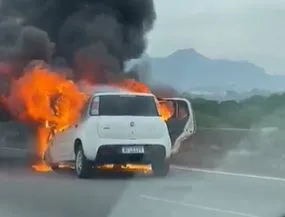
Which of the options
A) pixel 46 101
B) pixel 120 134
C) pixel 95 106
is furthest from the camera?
pixel 46 101

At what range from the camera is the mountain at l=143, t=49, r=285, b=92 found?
26.3 metres

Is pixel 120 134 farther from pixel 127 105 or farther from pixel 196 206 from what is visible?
pixel 196 206

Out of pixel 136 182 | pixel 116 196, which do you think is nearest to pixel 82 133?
pixel 136 182

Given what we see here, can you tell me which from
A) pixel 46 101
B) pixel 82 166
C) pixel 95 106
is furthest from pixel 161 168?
pixel 46 101

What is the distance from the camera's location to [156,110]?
18000 millimetres

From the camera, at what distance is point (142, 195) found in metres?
14.3

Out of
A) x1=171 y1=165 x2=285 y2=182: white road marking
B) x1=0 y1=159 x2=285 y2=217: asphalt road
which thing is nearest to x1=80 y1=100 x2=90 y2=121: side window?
x1=0 y1=159 x2=285 y2=217: asphalt road

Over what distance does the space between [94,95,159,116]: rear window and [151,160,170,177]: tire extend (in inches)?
39.8

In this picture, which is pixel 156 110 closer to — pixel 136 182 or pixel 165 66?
pixel 136 182

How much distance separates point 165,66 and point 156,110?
8798 millimetres

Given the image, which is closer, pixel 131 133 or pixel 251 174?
pixel 131 133

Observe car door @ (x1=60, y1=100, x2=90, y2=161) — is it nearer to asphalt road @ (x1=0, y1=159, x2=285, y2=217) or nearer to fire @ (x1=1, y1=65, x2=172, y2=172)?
fire @ (x1=1, y1=65, x2=172, y2=172)

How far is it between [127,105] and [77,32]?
12010mm

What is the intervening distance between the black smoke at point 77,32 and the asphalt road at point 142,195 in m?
9.37
